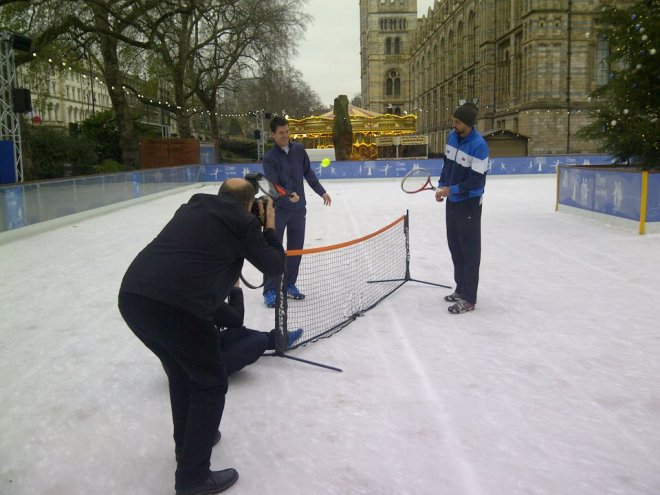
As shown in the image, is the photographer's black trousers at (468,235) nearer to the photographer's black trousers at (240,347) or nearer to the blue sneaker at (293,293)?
the blue sneaker at (293,293)

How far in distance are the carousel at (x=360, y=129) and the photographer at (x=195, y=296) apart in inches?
1685

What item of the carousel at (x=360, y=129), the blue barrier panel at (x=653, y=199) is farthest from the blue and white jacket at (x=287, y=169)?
the carousel at (x=360, y=129)

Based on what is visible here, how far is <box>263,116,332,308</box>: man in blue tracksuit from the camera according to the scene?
6801mm

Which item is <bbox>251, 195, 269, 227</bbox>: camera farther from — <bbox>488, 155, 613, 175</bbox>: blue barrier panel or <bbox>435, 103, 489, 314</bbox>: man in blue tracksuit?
<bbox>488, 155, 613, 175</bbox>: blue barrier panel

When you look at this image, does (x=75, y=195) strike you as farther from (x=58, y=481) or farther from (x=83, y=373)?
(x=58, y=481)

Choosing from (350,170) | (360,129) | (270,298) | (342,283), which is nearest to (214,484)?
(270,298)

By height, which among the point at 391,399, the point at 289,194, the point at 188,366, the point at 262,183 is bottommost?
the point at 391,399

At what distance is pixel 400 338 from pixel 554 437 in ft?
7.05

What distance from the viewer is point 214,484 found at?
10.3ft

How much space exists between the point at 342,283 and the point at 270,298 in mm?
1125

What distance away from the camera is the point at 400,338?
5711 millimetres

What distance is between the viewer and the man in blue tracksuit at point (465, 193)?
621 cm

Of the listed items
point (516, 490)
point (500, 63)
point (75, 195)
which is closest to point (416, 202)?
point (75, 195)

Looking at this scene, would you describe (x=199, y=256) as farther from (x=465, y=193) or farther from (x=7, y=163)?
(x=7, y=163)
